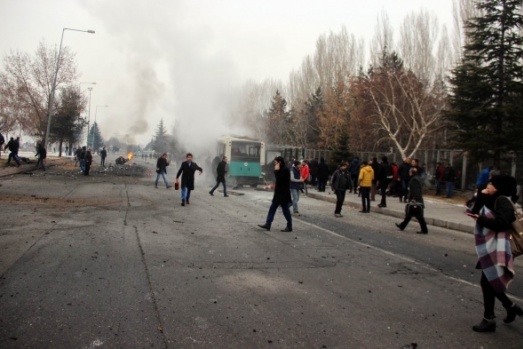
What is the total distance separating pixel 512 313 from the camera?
13.8 ft

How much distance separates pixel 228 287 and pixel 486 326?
8.87 feet

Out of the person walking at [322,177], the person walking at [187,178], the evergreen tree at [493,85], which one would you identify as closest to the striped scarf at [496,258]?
the person walking at [187,178]

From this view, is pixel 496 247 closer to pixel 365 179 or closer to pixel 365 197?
pixel 365 179

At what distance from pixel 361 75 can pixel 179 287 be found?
38180mm

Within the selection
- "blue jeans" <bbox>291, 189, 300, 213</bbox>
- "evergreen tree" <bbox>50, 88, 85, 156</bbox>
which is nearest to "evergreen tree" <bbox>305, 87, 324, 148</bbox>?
"evergreen tree" <bbox>50, 88, 85, 156</bbox>

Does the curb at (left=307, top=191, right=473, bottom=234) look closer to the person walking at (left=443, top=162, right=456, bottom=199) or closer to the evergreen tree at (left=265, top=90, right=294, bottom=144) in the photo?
the person walking at (left=443, top=162, right=456, bottom=199)

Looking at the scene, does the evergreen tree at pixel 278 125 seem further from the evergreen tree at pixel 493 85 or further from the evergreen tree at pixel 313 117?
the evergreen tree at pixel 493 85

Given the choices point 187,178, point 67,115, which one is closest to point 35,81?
point 67,115

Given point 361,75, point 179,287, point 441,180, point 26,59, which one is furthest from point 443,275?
point 26,59

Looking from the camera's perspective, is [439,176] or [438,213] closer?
[438,213]

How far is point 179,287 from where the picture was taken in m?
4.90

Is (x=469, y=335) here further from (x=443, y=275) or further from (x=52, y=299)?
(x=52, y=299)

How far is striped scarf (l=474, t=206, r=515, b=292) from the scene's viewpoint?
4039 mm

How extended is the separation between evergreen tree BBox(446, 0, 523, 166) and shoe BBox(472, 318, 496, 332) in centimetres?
1433
